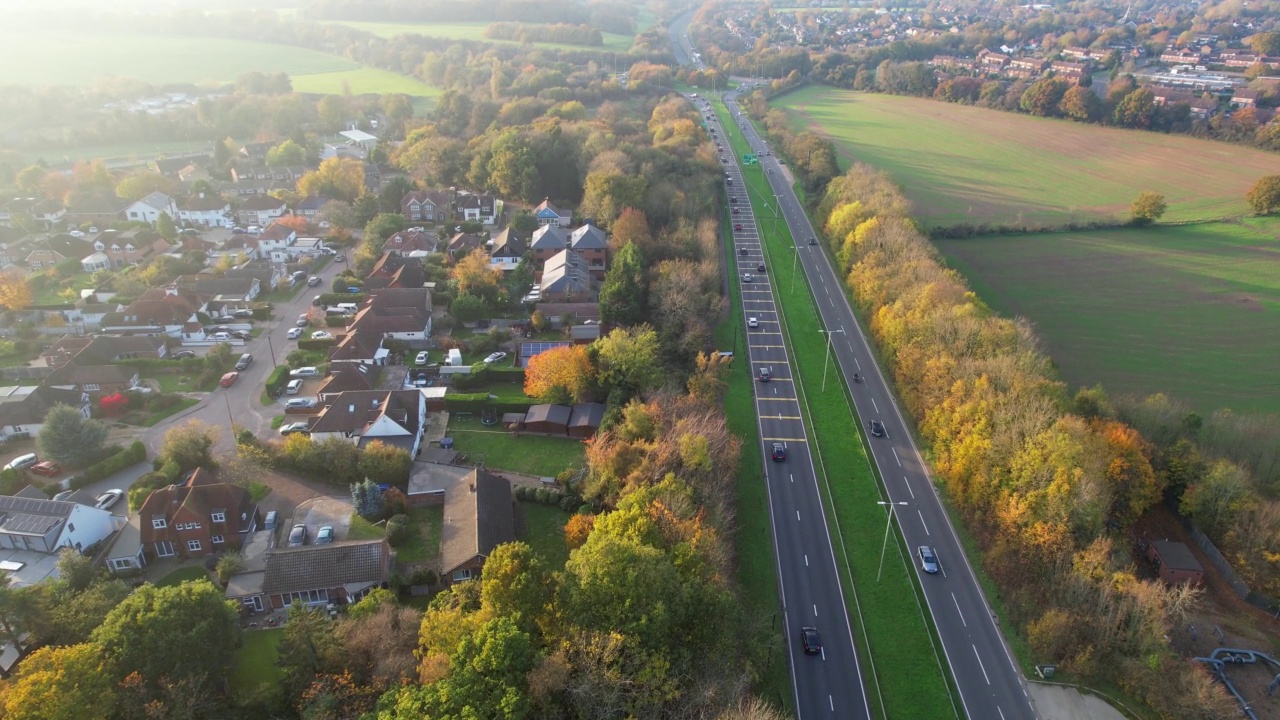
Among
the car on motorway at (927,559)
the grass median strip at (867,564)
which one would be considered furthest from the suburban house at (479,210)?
the car on motorway at (927,559)

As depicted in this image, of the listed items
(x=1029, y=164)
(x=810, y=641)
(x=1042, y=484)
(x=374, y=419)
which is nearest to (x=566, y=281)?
(x=374, y=419)

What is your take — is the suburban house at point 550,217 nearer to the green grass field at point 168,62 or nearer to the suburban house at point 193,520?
the suburban house at point 193,520

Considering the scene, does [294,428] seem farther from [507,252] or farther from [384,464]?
[507,252]

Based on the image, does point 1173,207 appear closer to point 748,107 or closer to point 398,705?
point 748,107

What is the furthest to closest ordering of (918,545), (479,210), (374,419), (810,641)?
(479,210), (374,419), (918,545), (810,641)

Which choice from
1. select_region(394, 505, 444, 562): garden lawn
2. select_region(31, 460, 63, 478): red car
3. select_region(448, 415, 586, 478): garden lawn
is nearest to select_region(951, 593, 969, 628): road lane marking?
select_region(448, 415, 586, 478): garden lawn

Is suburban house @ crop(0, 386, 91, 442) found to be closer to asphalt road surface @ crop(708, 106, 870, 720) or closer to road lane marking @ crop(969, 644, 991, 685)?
asphalt road surface @ crop(708, 106, 870, 720)
